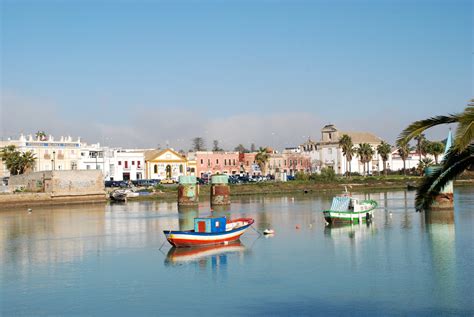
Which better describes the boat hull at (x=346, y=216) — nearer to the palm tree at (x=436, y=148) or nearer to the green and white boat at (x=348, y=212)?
the green and white boat at (x=348, y=212)

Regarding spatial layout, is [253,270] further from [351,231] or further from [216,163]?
[216,163]

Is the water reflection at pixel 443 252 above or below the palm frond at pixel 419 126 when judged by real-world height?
below

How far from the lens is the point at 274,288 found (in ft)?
96.8

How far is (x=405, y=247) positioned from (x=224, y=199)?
138 ft

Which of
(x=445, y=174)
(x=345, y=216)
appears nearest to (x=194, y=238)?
(x=345, y=216)

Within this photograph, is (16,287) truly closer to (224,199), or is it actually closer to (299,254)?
(299,254)

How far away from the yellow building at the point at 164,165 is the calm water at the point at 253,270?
59.9 meters

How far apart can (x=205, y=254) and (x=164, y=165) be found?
7979 centimetres

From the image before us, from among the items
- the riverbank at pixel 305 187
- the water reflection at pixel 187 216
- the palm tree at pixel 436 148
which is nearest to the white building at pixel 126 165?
the riverbank at pixel 305 187

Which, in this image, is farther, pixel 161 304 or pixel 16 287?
pixel 16 287

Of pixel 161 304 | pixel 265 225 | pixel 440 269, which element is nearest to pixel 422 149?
pixel 265 225

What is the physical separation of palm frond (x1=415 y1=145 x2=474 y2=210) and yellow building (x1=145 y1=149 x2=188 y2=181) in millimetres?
100549

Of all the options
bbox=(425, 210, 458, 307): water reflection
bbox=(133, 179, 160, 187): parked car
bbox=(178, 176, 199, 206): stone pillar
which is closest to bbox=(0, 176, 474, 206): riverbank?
bbox=(133, 179, 160, 187): parked car

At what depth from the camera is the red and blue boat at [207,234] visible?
41500 mm
